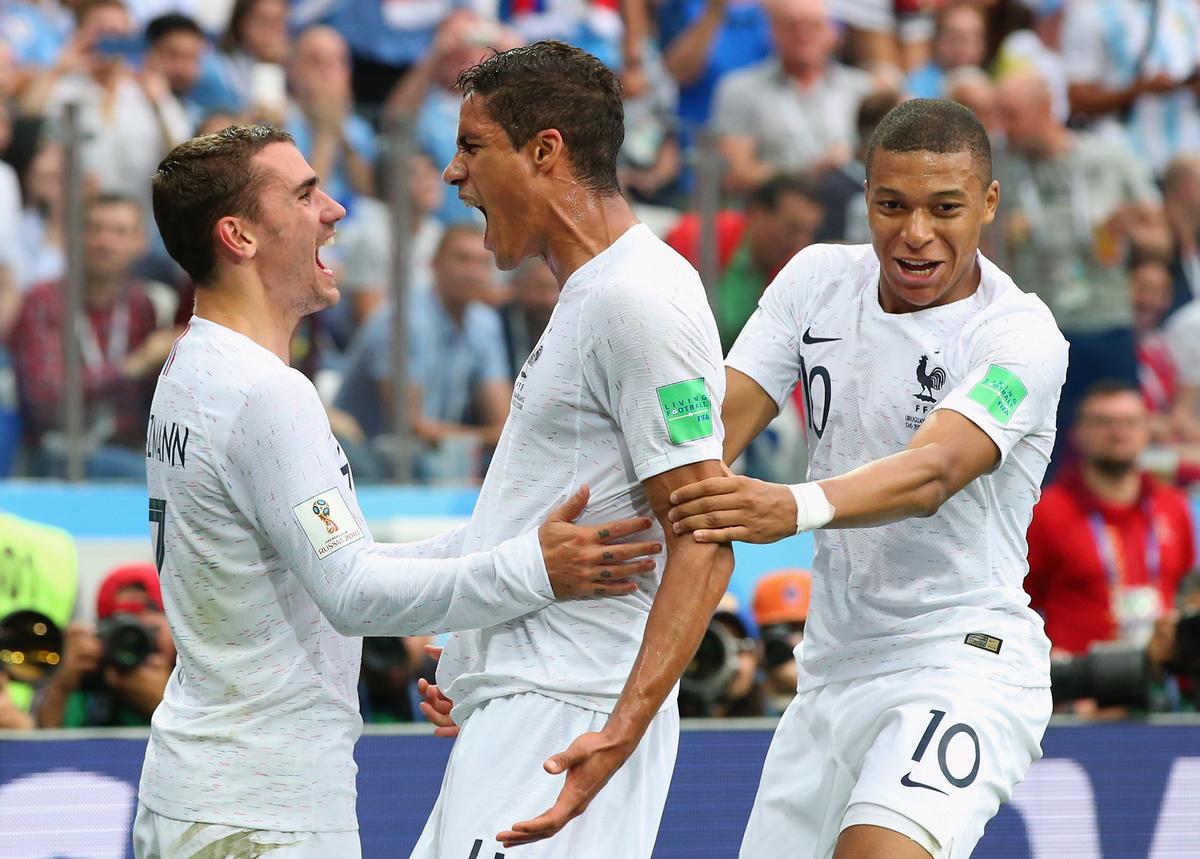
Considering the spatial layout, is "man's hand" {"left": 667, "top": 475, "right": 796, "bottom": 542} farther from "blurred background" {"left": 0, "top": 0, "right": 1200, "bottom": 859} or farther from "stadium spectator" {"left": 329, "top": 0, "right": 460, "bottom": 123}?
"stadium spectator" {"left": 329, "top": 0, "right": 460, "bottom": 123}

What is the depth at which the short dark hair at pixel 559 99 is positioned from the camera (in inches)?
132

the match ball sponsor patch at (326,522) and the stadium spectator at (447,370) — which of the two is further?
the stadium spectator at (447,370)

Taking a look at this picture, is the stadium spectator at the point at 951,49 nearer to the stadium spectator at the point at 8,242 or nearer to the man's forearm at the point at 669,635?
the stadium spectator at the point at 8,242

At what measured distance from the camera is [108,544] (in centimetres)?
678

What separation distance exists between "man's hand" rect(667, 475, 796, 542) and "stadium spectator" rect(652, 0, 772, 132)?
6461 millimetres

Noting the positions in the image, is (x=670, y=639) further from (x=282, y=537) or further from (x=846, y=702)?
(x=846, y=702)

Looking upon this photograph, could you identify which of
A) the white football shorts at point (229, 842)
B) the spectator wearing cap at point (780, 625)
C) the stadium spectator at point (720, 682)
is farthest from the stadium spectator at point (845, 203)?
the white football shorts at point (229, 842)

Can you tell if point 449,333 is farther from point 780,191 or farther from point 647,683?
point 647,683

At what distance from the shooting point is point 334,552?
10.6ft

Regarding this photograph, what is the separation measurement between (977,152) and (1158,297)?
462 centimetres

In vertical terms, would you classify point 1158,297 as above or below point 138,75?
below

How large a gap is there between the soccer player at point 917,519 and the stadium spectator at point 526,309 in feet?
10.1

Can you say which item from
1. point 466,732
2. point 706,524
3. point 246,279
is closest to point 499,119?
point 246,279

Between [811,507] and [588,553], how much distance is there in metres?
0.56
